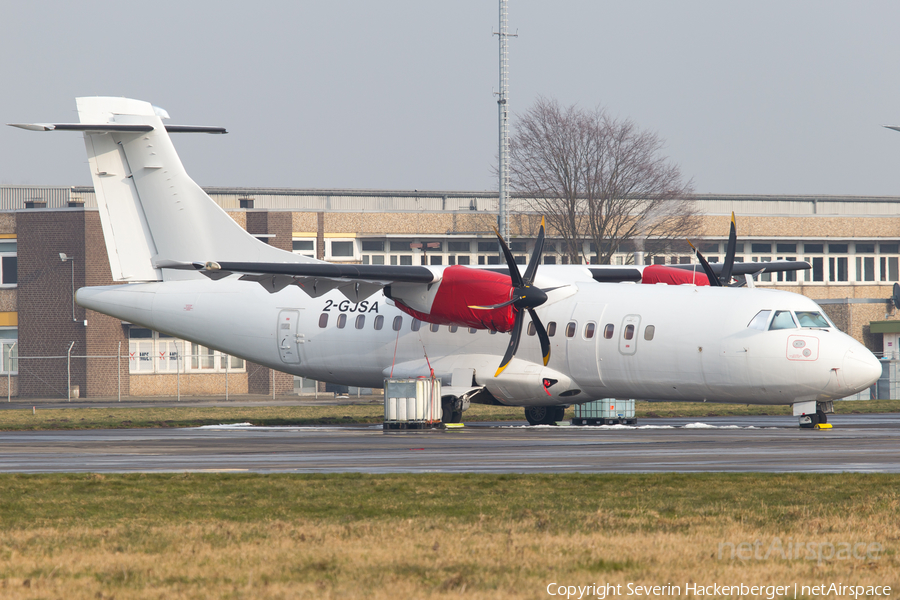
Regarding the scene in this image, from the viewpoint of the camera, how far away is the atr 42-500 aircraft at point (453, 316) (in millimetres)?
24547

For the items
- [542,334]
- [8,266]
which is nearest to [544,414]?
[542,334]

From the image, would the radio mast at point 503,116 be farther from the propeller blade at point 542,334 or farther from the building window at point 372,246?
the propeller blade at point 542,334

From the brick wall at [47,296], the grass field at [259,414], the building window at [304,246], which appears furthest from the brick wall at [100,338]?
the grass field at [259,414]

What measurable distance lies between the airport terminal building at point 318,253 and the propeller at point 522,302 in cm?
2483

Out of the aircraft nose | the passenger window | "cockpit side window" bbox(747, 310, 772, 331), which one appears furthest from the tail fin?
the aircraft nose

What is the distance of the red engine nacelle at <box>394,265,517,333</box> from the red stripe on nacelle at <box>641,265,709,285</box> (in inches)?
241

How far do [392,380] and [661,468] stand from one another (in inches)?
503

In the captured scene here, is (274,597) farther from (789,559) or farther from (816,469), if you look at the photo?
(816,469)

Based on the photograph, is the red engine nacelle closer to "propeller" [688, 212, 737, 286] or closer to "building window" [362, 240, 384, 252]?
"propeller" [688, 212, 737, 286]

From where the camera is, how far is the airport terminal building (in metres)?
56.4

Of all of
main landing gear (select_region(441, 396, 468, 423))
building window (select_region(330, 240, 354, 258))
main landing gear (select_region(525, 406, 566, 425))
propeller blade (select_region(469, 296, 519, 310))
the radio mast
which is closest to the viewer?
propeller blade (select_region(469, 296, 519, 310))

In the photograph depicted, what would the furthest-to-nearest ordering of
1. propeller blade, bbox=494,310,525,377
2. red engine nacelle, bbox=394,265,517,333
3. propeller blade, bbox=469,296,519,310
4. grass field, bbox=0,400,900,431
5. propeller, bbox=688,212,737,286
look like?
1. grass field, bbox=0,400,900,431
2. propeller, bbox=688,212,737,286
3. propeller blade, bbox=494,310,525,377
4. red engine nacelle, bbox=394,265,517,333
5. propeller blade, bbox=469,296,519,310

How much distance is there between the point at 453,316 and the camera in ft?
89.8

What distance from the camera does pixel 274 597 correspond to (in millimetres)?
8148
